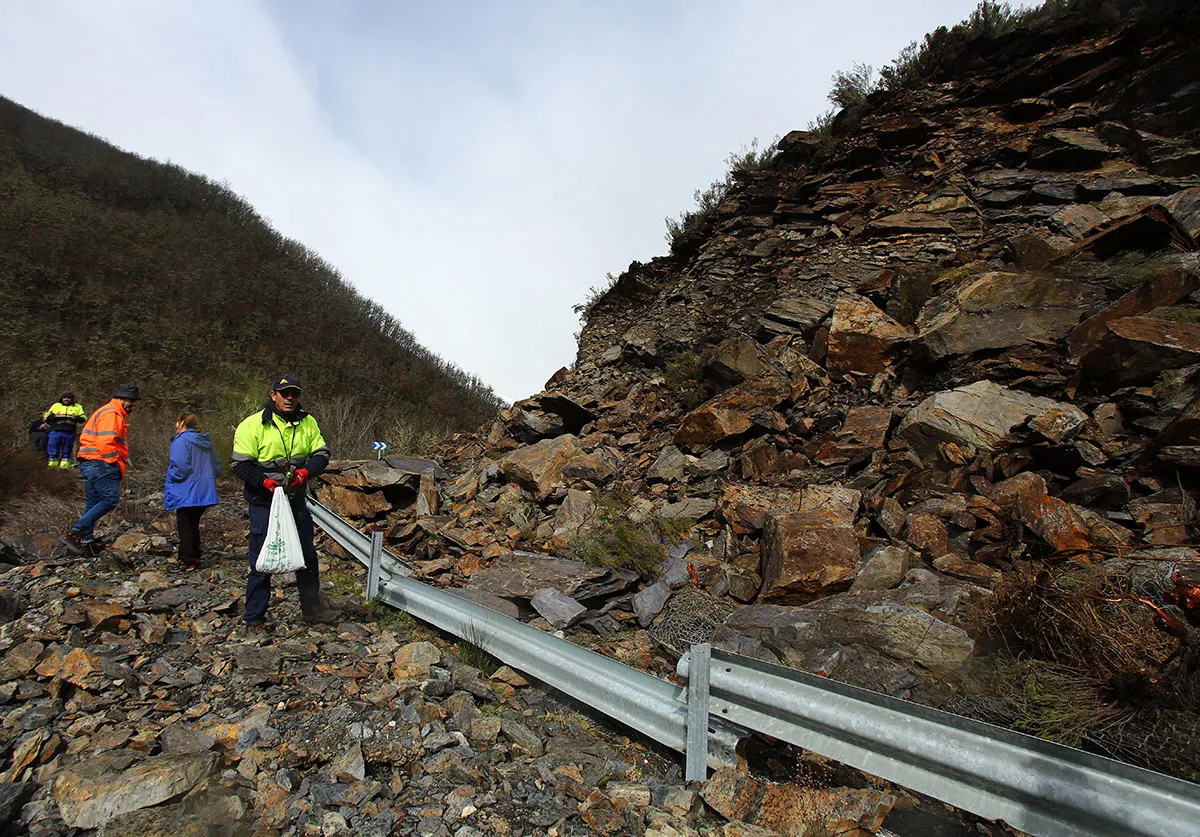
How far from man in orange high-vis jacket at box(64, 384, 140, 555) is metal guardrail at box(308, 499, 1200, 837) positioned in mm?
4964

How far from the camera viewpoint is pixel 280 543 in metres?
4.01

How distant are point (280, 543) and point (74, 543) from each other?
2913mm

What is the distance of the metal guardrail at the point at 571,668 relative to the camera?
247 cm

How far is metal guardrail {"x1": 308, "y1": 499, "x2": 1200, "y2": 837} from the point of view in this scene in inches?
59.1

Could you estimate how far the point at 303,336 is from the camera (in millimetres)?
30578

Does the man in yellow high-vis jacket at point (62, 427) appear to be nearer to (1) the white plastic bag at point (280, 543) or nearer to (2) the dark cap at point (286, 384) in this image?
(2) the dark cap at point (286, 384)

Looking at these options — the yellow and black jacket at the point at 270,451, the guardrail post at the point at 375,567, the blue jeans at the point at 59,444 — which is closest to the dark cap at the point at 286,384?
the yellow and black jacket at the point at 270,451

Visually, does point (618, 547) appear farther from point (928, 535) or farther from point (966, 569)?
point (966, 569)

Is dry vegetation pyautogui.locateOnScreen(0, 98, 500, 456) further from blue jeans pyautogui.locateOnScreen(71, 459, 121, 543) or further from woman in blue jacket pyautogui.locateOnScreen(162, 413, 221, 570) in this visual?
woman in blue jacket pyautogui.locateOnScreen(162, 413, 221, 570)

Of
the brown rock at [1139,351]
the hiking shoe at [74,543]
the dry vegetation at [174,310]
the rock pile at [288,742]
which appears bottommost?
the rock pile at [288,742]

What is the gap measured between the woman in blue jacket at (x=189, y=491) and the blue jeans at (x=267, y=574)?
60.4 inches

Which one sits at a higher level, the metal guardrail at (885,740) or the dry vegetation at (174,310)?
the dry vegetation at (174,310)

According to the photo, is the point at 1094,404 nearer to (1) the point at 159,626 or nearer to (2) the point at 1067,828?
(2) the point at 1067,828

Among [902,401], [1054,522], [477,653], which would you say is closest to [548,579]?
[477,653]
